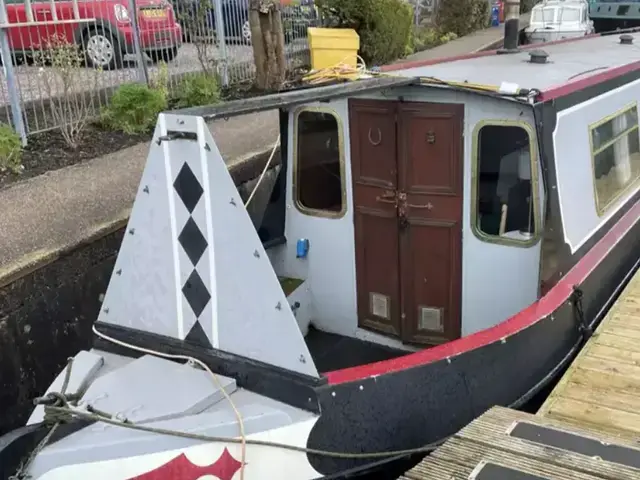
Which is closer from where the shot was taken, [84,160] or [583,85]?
[583,85]

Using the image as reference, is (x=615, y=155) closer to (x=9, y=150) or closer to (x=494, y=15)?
(x=9, y=150)

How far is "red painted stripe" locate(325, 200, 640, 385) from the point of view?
348 cm

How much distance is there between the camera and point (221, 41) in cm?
1055

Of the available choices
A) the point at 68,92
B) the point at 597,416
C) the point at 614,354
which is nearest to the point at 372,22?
the point at 68,92

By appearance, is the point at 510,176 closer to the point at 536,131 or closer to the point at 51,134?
the point at 536,131

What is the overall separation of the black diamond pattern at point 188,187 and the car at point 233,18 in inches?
289

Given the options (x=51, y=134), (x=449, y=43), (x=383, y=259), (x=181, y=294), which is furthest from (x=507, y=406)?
(x=449, y=43)

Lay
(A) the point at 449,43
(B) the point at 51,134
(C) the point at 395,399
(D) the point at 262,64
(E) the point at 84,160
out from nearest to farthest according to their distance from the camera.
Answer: (C) the point at 395,399
(E) the point at 84,160
(B) the point at 51,134
(D) the point at 262,64
(A) the point at 449,43

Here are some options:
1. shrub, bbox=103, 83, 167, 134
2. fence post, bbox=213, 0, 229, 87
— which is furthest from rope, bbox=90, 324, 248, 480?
fence post, bbox=213, 0, 229, 87

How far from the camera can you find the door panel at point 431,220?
442 cm

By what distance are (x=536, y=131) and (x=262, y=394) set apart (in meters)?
2.08

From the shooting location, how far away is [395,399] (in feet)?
11.7

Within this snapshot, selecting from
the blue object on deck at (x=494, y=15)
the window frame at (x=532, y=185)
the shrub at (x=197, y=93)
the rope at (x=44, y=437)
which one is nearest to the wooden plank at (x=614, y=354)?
the window frame at (x=532, y=185)

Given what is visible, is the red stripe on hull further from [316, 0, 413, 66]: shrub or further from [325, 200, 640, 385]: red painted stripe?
[316, 0, 413, 66]: shrub
